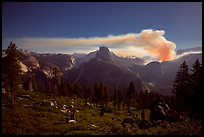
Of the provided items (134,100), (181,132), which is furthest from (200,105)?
(134,100)

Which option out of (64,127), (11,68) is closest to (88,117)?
(64,127)

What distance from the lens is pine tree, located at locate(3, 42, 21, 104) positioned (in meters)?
44.0

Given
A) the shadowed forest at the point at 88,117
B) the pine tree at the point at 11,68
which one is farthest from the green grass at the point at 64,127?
the pine tree at the point at 11,68

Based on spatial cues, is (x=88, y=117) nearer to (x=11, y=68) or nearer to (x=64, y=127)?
(x=64, y=127)

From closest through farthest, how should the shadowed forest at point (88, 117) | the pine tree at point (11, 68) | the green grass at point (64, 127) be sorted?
the green grass at point (64, 127) < the shadowed forest at point (88, 117) < the pine tree at point (11, 68)

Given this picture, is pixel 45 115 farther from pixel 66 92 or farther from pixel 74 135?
pixel 66 92

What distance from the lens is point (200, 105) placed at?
1250 inches

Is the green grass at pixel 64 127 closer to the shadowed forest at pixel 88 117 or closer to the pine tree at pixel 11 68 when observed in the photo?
the shadowed forest at pixel 88 117

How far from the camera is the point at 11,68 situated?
44688mm

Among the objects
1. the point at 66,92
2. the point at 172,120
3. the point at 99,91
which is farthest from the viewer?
the point at 66,92

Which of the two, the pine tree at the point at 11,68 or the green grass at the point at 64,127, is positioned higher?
the pine tree at the point at 11,68

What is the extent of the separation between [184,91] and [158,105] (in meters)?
11.8

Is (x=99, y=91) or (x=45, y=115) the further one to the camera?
(x=99, y=91)

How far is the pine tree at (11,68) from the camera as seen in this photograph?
43969 millimetres
